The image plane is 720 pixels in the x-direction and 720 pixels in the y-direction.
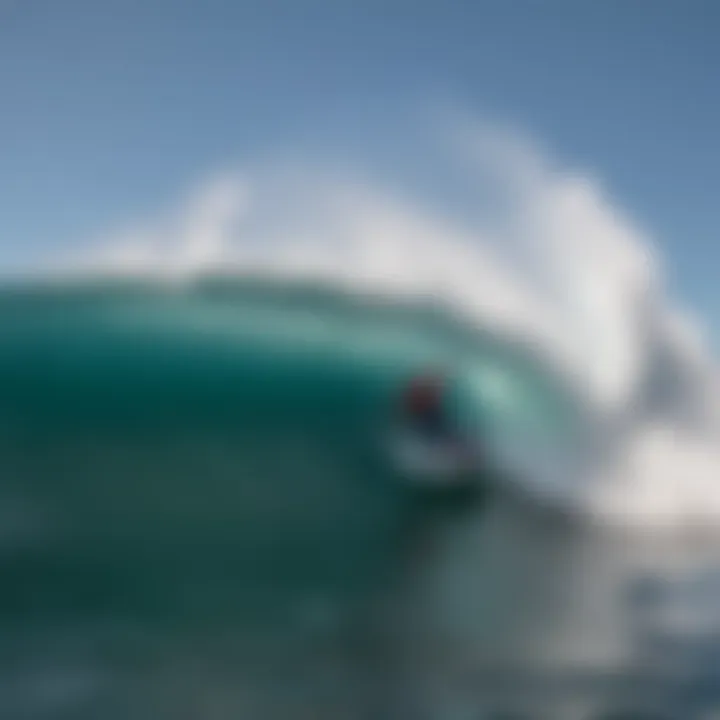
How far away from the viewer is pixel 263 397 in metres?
10.7

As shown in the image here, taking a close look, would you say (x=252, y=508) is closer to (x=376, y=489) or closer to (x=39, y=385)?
(x=376, y=489)

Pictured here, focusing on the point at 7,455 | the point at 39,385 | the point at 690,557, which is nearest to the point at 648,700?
the point at 690,557

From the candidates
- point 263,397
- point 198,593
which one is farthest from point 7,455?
point 198,593

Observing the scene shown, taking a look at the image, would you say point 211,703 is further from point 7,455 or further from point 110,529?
point 7,455

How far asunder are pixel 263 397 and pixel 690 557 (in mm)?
5697

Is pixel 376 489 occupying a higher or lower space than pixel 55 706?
higher

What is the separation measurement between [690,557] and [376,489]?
267 cm

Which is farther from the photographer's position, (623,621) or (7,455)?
(7,455)

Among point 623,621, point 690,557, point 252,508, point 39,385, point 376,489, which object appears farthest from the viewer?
point 39,385

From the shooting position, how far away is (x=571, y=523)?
732cm

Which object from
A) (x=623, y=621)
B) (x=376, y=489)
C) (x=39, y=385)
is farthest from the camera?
(x=39, y=385)

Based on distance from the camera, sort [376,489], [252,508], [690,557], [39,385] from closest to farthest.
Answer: [690,557] < [252,508] < [376,489] < [39,385]

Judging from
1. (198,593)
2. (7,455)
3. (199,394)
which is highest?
(199,394)

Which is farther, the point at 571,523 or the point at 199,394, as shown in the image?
the point at 199,394
